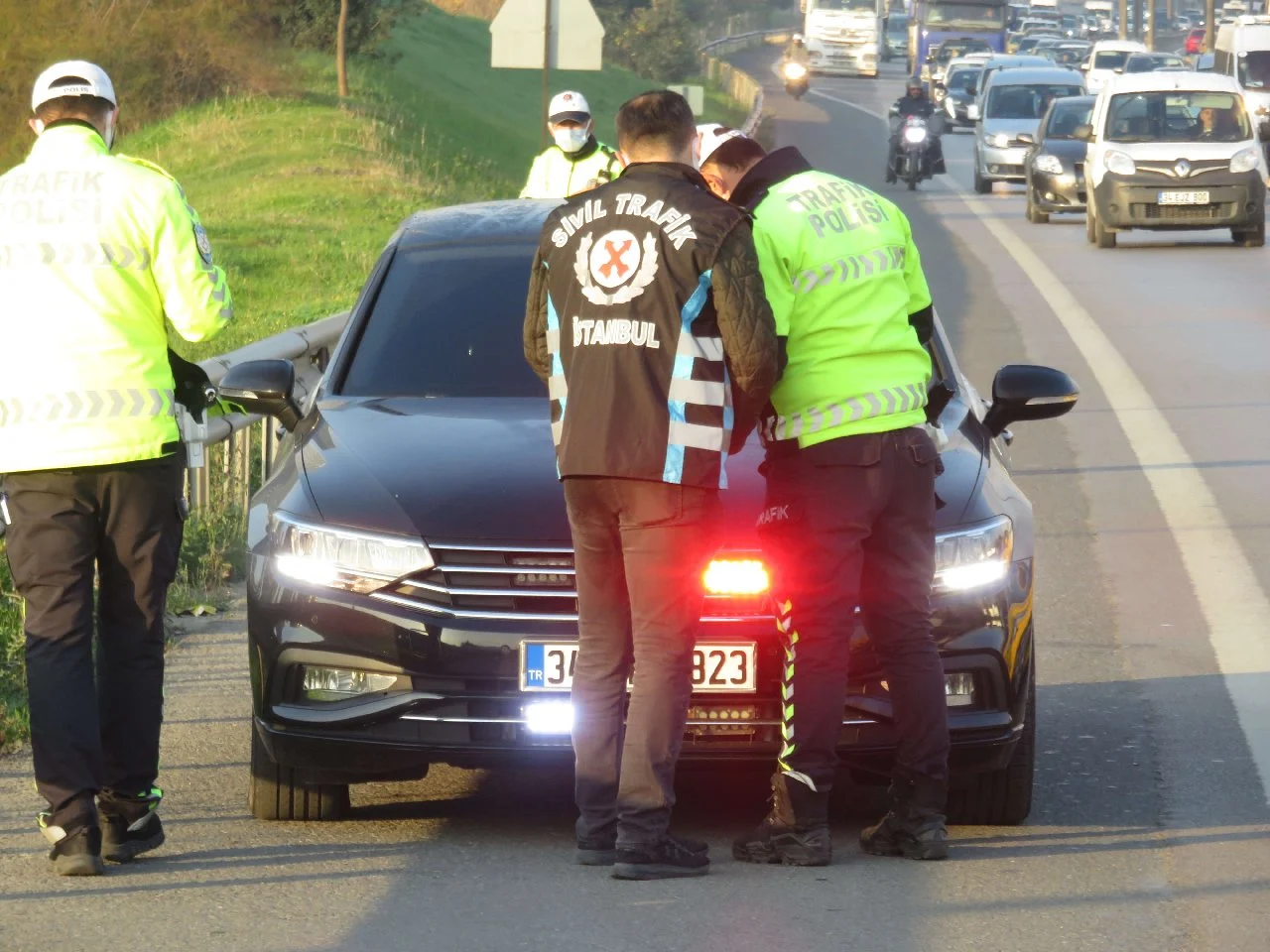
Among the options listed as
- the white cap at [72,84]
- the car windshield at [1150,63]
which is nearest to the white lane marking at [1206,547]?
the white cap at [72,84]

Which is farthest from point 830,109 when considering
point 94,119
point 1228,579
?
point 94,119

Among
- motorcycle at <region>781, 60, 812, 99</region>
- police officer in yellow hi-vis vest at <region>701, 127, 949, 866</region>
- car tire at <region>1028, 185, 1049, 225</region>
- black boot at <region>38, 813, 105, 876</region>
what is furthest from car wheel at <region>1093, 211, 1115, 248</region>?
motorcycle at <region>781, 60, 812, 99</region>

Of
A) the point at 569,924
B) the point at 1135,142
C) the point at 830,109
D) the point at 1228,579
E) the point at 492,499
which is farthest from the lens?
the point at 830,109

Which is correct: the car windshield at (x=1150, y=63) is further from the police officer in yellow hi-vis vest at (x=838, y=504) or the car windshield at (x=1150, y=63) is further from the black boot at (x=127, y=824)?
the black boot at (x=127, y=824)

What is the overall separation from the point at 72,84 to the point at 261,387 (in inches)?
Result: 49.0

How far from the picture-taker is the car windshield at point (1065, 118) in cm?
3050

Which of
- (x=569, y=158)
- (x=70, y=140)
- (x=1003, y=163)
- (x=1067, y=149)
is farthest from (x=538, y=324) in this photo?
(x=1003, y=163)

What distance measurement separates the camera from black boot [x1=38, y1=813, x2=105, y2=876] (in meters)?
5.62

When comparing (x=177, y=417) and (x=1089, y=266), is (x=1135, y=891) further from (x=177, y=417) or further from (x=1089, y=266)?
(x=1089, y=266)

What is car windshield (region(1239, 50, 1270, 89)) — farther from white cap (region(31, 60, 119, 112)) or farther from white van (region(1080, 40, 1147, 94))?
white cap (region(31, 60, 119, 112))

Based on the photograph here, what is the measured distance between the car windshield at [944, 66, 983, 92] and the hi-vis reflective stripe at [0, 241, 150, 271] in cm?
5040

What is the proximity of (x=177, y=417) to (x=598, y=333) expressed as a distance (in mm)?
1106

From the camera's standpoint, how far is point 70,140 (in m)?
5.70

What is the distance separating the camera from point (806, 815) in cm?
566
